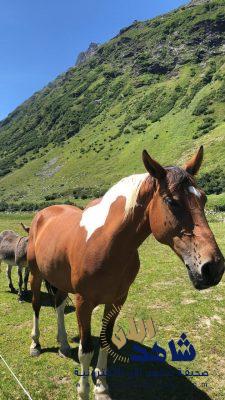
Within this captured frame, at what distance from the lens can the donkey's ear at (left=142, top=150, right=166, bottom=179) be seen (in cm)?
454

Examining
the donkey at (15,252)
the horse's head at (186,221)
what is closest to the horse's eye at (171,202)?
the horse's head at (186,221)

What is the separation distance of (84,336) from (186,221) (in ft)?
9.24

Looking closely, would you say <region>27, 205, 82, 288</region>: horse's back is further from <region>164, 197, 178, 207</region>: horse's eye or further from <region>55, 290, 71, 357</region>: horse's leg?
<region>164, 197, 178, 207</region>: horse's eye

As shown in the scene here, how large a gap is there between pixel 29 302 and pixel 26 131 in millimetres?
195176

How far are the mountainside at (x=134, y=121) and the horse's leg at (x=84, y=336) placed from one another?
34.4 meters

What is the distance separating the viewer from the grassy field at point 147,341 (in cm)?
679

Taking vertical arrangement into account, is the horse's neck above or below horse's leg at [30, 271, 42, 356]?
above

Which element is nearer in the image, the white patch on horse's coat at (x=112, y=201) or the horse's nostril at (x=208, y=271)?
the horse's nostril at (x=208, y=271)

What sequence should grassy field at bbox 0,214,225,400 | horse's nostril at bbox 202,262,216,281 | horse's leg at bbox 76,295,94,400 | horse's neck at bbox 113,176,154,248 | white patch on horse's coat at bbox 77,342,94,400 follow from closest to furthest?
horse's nostril at bbox 202,262,216,281, horse's neck at bbox 113,176,154,248, horse's leg at bbox 76,295,94,400, white patch on horse's coat at bbox 77,342,94,400, grassy field at bbox 0,214,225,400

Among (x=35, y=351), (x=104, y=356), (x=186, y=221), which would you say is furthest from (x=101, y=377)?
(x=186, y=221)

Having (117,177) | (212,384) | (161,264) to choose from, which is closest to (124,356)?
(212,384)

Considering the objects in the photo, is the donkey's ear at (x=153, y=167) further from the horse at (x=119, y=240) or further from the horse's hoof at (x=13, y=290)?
the horse's hoof at (x=13, y=290)

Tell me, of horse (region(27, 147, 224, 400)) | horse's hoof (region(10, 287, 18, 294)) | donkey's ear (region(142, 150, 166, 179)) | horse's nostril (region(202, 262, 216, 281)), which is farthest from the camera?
horse's hoof (region(10, 287, 18, 294))

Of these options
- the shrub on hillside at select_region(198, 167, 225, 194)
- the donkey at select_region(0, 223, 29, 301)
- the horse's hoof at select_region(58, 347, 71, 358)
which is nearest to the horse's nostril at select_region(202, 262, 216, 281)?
the horse's hoof at select_region(58, 347, 71, 358)
